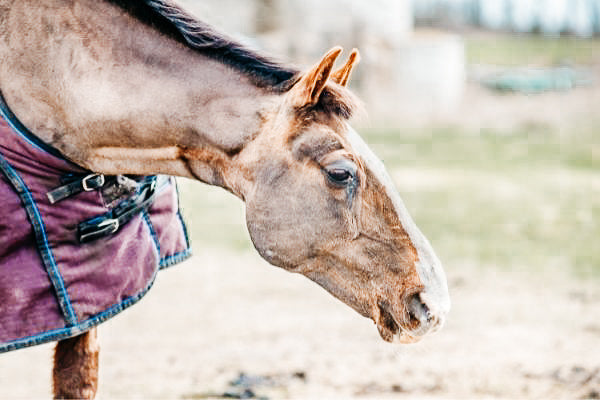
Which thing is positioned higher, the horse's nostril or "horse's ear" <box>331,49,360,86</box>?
"horse's ear" <box>331,49,360,86</box>

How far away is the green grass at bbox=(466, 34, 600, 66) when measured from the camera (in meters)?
15.0

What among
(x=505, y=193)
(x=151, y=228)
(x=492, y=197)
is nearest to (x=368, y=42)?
(x=505, y=193)

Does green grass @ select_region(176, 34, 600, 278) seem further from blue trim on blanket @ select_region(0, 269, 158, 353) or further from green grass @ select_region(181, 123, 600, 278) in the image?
blue trim on blanket @ select_region(0, 269, 158, 353)

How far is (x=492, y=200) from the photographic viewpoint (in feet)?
25.1

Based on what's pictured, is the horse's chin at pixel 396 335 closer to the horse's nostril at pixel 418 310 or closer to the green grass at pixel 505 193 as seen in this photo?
the horse's nostril at pixel 418 310

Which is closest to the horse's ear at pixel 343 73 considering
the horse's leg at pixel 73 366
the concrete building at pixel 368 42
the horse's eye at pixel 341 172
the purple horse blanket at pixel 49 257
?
the horse's eye at pixel 341 172

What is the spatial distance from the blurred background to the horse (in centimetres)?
13

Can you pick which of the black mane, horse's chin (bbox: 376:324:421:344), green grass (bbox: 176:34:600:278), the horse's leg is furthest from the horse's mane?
green grass (bbox: 176:34:600:278)

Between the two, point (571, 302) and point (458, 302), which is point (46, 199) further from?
point (571, 302)

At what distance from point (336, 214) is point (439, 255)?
13.8 feet

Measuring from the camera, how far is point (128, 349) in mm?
4387

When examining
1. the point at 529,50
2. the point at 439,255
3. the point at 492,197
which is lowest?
the point at 529,50

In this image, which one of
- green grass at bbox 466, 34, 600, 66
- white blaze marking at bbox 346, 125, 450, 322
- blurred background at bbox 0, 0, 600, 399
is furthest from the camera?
green grass at bbox 466, 34, 600, 66

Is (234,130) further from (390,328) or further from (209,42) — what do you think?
(390,328)
